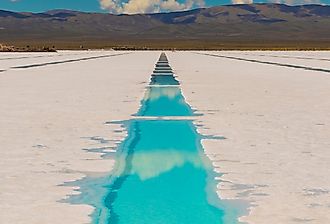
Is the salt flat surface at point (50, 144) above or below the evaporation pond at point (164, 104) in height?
above

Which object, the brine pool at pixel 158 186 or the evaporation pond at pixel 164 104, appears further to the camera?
the evaporation pond at pixel 164 104

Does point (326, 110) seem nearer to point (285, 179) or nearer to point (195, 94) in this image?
point (195, 94)

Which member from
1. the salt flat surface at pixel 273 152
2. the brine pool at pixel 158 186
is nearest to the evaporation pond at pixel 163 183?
the brine pool at pixel 158 186

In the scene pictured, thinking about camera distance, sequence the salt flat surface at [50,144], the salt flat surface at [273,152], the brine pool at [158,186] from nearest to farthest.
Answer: the brine pool at [158,186] → the salt flat surface at [50,144] → the salt flat surface at [273,152]

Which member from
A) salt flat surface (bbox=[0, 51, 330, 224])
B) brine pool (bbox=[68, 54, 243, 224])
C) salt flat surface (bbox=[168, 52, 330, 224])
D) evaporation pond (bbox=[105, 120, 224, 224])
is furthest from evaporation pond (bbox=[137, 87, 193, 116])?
evaporation pond (bbox=[105, 120, 224, 224])

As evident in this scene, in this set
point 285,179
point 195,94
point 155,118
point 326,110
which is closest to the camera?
point 285,179

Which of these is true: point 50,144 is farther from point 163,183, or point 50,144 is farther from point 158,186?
point 158,186

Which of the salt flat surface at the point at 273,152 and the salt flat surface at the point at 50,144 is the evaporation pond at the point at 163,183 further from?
the salt flat surface at the point at 50,144

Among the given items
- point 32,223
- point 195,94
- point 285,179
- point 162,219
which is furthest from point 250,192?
point 195,94

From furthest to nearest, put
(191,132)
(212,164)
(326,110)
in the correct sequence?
1. (326,110)
2. (191,132)
3. (212,164)
